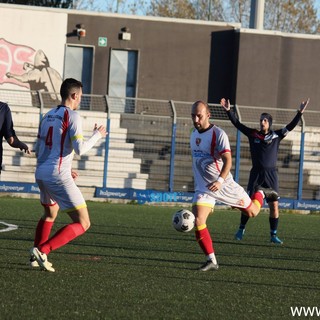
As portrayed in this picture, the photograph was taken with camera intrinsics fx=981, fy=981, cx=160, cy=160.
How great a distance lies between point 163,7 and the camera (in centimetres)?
5572

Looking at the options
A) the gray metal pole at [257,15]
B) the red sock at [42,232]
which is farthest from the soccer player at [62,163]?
the gray metal pole at [257,15]

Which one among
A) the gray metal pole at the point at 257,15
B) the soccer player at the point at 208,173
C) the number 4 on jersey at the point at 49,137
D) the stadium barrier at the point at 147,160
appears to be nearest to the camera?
the number 4 on jersey at the point at 49,137

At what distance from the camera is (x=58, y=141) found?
380 inches

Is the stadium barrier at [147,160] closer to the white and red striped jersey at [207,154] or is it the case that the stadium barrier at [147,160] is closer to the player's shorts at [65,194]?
the white and red striped jersey at [207,154]

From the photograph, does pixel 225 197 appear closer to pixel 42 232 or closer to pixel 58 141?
pixel 42 232

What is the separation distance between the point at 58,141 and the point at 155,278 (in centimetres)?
165

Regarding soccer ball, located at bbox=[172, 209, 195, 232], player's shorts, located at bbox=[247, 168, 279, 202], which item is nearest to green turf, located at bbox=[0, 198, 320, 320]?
soccer ball, located at bbox=[172, 209, 195, 232]

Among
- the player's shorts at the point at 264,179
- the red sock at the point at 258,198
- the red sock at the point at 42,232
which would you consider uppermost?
the player's shorts at the point at 264,179

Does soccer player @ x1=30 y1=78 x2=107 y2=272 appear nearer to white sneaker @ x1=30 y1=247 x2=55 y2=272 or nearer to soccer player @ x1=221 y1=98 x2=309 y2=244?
white sneaker @ x1=30 y1=247 x2=55 y2=272

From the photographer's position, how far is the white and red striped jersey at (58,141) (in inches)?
379

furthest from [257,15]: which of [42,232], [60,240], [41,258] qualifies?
[41,258]

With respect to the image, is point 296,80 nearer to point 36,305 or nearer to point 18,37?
point 18,37

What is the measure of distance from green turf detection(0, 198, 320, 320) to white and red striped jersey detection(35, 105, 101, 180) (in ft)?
3.26

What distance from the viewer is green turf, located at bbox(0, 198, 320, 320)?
25.2 ft
